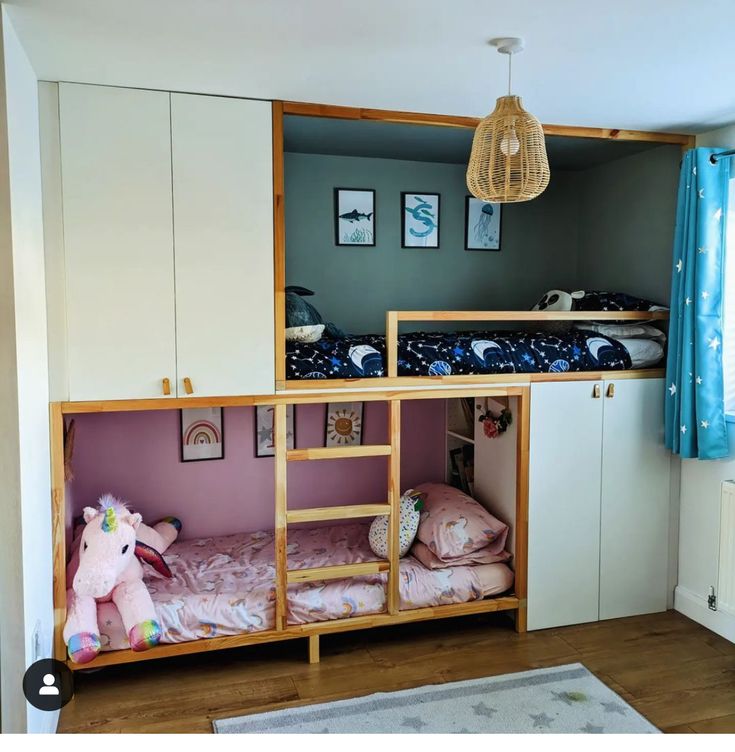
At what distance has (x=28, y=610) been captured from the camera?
216 cm

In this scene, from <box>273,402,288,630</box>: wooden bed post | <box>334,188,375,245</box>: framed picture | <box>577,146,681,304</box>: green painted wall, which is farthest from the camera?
<box>334,188,375,245</box>: framed picture

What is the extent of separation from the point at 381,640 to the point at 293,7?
2.58 meters

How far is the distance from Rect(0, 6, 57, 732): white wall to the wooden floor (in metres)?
0.44

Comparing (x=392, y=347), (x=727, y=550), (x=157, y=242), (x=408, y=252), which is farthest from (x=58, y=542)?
(x=727, y=550)

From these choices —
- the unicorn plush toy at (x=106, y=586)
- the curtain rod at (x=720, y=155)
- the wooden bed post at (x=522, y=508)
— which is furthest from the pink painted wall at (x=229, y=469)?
the curtain rod at (x=720, y=155)

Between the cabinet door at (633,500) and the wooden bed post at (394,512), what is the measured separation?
3.38 ft

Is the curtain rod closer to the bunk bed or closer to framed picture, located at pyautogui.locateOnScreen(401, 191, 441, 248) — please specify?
the bunk bed

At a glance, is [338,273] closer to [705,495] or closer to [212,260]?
[212,260]

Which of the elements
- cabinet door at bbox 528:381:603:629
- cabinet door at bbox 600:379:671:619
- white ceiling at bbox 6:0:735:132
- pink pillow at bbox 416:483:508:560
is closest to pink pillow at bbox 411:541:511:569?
pink pillow at bbox 416:483:508:560

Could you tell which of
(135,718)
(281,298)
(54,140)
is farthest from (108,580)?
(54,140)

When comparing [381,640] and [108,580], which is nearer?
[108,580]

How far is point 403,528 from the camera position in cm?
335

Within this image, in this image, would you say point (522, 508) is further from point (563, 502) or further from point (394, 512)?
point (394, 512)

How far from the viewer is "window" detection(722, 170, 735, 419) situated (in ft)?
10.5
